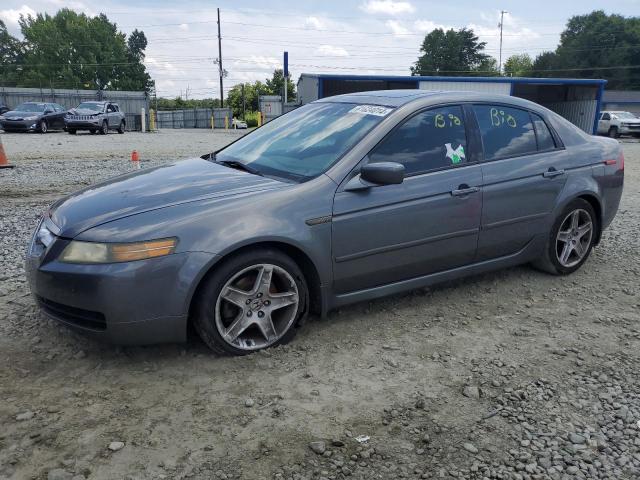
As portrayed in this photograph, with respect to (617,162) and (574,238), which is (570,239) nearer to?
(574,238)

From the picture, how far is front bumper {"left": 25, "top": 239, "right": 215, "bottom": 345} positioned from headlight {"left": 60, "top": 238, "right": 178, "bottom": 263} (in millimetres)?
30

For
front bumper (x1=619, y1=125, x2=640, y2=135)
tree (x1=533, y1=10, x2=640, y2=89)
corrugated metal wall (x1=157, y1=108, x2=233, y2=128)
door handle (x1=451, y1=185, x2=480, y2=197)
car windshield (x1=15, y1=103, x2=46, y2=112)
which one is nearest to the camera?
door handle (x1=451, y1=185, x2=480, y2=197)

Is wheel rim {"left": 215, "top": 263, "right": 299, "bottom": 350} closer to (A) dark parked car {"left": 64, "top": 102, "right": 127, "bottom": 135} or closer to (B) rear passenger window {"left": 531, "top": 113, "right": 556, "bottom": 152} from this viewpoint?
(B) rear passenger window {"left": 531, "top": 113, "right": 556, "bottom": 152}

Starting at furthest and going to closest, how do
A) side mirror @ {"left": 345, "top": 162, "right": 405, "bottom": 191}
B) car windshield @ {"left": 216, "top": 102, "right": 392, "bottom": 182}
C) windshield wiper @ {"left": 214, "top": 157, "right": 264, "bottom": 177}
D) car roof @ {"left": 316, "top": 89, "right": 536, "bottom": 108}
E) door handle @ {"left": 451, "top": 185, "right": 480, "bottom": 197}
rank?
1. car roof @ {"left": 316, "top": 89, "right": 536, "bottom": 108}
2. door handle @ {"left": 451, "top": 185, "right": 480, "bottom": 197}
3. windshield wiper @ {"left": 214, "top": 157, "right": 264, "bottom": 177}
4. car windshield @ {"left": 216, "top": 102, "right": 392, "bottom": 182}
5. side mirror @ {"left": 345, "top": 162, "right": 405, "bottom": 191}

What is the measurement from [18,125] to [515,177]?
24.8m

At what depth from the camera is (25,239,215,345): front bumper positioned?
2.98 meters

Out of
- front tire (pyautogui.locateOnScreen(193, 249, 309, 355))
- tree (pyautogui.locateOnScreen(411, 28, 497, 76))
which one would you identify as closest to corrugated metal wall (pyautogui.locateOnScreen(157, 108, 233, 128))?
front tire (pyautogui.locateOnScreen(193, 249, 309, 355))

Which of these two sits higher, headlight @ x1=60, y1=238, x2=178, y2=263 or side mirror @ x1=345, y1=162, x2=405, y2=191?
side mirror @ x1=345, y1=162, x2=405, y2=191

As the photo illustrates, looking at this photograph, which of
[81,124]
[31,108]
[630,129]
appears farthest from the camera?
[630,129]

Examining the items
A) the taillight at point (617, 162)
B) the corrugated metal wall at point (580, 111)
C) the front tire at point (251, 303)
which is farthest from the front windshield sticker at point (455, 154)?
the corrugated metal wall at point (580, 111)

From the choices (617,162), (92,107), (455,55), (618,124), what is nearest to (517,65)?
(455,55)

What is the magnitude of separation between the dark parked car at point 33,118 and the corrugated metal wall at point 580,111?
25178 millimetres

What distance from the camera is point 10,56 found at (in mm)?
89938

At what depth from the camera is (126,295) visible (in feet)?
9.78
